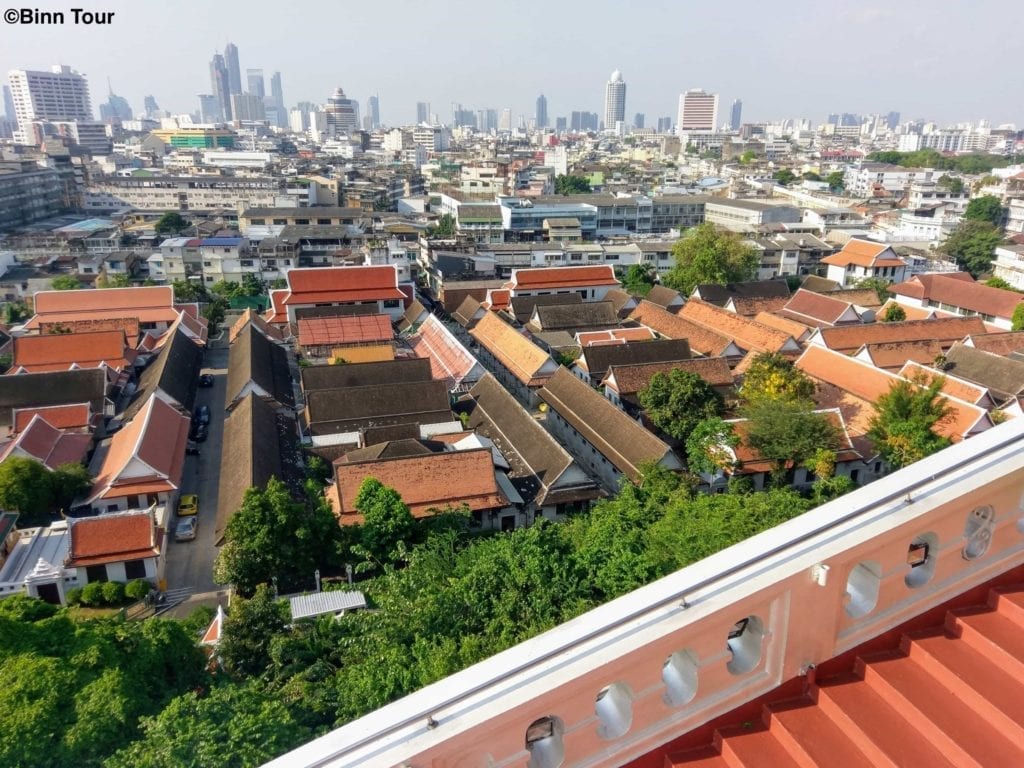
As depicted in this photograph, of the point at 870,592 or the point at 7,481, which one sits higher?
the point at 870,592

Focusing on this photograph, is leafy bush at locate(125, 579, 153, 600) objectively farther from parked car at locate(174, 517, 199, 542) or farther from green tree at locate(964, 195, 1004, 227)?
green tree at locate(964, 195, 1004, 227)

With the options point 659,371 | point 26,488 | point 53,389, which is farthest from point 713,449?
point 53,389

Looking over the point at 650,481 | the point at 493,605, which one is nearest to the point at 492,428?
the point at 650,481

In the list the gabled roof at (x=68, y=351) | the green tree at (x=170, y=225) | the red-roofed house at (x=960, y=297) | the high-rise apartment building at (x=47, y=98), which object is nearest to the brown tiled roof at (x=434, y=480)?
the gabled roof at (x=68, y=351)

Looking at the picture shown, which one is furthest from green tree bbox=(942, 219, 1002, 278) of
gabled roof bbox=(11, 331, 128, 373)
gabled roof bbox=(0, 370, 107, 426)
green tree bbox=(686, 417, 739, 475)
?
gabled roof bbox=(0, 370, 107, 426)

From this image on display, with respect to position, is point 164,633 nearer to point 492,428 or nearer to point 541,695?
point 541,695

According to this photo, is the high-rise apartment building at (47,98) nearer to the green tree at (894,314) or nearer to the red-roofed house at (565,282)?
the red-roofed house at (565,282)
